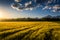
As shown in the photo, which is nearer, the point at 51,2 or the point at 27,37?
the point at 27,37

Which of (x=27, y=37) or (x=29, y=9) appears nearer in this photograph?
(x=27, y=37)

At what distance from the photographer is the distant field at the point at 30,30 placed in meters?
4.00

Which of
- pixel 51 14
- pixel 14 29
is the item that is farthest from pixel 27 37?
pixel 51 14

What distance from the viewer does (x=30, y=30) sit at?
13.6ft

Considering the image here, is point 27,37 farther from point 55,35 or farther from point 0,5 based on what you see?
point 0,5

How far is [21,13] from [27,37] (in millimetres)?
751

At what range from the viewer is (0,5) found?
4.37 meters

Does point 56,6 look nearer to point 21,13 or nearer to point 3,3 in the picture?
point 21,13

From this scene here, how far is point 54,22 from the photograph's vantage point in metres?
4.36

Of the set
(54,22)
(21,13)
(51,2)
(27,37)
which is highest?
(51,2)

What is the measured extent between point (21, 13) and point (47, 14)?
0.75 metres

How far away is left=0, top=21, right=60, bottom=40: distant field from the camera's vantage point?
4.00 m

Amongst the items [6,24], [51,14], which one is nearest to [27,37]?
[6,24]

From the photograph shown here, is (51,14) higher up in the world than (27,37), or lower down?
higher up
